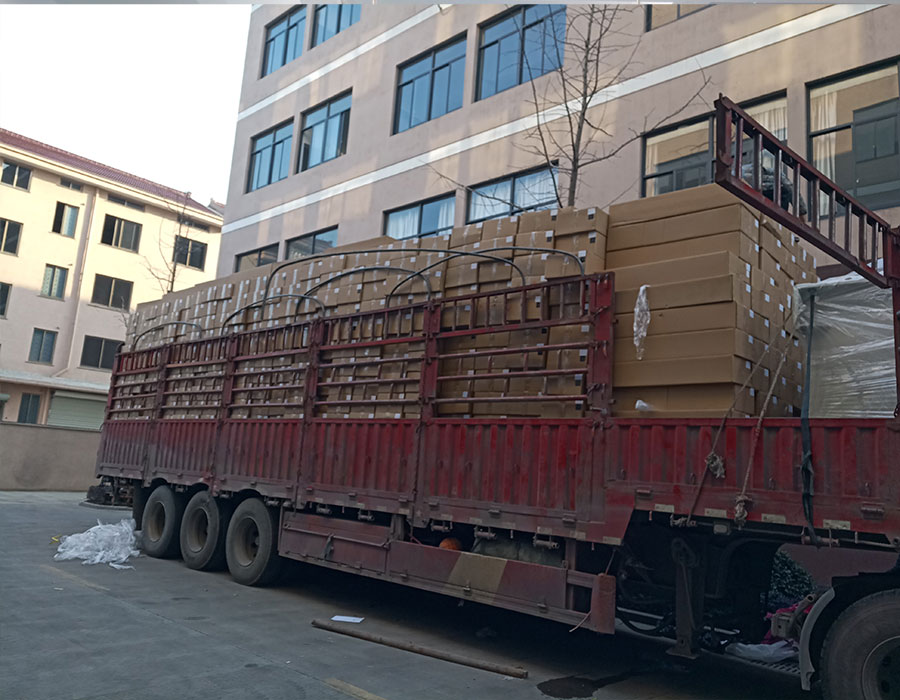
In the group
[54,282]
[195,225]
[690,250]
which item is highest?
[195,225]

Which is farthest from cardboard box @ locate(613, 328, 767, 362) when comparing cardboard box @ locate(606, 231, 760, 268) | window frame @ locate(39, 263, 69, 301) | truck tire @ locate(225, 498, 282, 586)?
window frame @ locate(39, 263, 69, 301)

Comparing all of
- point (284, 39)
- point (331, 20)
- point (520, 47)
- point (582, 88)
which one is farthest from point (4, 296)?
point (582, 88)

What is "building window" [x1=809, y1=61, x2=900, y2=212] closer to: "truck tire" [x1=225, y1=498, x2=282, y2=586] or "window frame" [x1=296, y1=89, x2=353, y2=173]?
"truck tire" [x1=225, y1=498, x2=282, y2=586]

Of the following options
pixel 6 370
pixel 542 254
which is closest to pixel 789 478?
pixel 542 254

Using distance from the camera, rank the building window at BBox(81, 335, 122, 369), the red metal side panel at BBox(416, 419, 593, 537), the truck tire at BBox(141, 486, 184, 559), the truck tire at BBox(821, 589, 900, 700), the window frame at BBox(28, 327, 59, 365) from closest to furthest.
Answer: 1. the truck tire at BBox(821, 589, 900, 700)
2. the red metal side panel at BBox(416, 419, 593, 537)
3. the truck tire at BBox(141, 486, 184, 559)
4. the window frame at BBox(28, 327, 59, 365)
5. the building window at BBox(81, 335, 122, 369)

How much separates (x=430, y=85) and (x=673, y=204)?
39.0ft

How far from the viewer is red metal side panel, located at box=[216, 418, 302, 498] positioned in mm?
9023

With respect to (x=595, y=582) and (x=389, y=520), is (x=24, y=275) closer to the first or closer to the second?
(x=389, y=520)

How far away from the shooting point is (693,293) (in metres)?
5.96

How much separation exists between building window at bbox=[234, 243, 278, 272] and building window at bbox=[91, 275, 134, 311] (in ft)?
49.9

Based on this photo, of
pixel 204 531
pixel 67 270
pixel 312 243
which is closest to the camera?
pixel 204 531

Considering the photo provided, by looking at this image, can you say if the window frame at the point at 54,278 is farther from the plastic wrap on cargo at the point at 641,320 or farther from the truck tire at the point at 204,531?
the plastic wrap on cargo at the point at 641,320

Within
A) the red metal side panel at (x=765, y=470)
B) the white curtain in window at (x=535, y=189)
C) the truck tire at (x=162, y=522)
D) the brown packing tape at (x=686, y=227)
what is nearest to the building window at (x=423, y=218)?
the white curtain in window at (x=535, y=189)

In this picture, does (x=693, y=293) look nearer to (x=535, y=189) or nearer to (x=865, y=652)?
(x=865, y=652)
